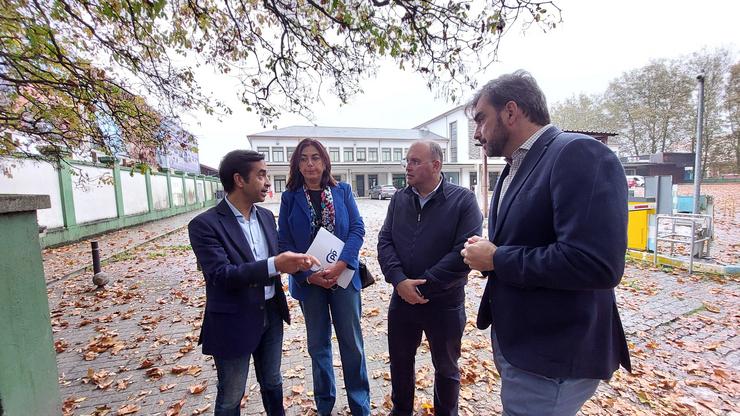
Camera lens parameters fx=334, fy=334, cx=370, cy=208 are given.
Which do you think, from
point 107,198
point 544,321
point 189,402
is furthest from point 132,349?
point 107,198

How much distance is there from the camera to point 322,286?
245cm

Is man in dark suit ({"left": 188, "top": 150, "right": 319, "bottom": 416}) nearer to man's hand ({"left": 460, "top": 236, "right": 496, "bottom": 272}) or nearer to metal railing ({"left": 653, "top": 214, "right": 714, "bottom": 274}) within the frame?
man's hand ({"left": 460, "top": 236, "right": 496, "bottom": 272})

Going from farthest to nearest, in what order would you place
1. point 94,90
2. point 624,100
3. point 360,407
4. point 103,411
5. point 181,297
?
point 624,100
point 181,297
point 94,90
point 103,411
point 360,407

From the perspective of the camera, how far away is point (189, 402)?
3.01 metres

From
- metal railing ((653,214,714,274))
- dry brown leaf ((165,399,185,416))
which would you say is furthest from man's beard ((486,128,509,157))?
metal railing ((653,214,714,274))

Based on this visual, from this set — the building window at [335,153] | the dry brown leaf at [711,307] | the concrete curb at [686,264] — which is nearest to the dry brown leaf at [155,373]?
the dry brown leaf at [711,307]

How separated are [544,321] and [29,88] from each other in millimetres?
6835

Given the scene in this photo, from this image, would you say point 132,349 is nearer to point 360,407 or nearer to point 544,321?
point 360,407

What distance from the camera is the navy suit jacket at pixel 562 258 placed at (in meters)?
1.18

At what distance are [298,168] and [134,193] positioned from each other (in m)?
16.4

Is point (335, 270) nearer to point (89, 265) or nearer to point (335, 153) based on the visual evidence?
point (89, 265)

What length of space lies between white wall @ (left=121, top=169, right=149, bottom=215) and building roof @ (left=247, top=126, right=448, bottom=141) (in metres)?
27.2

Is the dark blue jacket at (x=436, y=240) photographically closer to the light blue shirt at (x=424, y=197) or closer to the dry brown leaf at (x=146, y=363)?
the light blue shirt at (x=424, y=197)

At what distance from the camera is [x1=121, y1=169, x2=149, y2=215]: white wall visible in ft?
47.5
